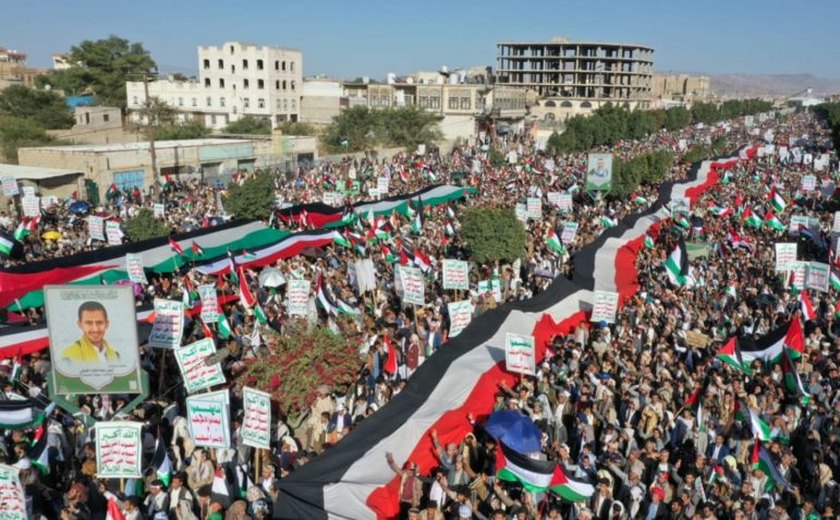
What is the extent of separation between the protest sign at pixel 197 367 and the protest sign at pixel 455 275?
588 centimetres

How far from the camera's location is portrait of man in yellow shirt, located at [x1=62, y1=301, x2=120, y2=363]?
348 inches

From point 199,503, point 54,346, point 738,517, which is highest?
point 54,346

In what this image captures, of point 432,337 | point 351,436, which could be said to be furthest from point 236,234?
point 351,436

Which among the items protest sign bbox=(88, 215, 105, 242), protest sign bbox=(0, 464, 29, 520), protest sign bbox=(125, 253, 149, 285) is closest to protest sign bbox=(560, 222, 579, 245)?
protest sign bbox=(125, 253, 149, 285)

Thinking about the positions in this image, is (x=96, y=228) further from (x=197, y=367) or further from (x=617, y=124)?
(x=617, y=124)

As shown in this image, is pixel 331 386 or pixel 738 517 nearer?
pixel 738 517

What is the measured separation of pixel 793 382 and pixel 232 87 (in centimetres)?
6601

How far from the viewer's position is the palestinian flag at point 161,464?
26.9ft

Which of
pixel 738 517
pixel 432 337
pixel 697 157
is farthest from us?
pixel 697 157

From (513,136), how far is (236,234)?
56.2m

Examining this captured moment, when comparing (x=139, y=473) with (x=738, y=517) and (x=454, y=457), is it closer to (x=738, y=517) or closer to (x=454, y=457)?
(x=454, y=457)

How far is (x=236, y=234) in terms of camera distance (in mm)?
18719

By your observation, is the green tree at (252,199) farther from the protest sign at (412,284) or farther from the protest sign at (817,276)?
the protest sign at (817,276)

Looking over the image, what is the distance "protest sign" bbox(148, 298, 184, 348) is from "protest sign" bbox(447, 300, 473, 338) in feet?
14.4
